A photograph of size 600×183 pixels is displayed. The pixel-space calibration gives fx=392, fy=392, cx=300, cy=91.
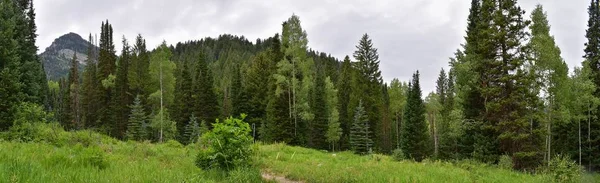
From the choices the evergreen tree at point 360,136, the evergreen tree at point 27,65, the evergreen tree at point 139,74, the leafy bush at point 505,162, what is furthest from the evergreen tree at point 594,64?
the evergreen tree at point 139,74

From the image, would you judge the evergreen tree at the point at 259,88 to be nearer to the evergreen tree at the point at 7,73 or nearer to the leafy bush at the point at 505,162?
the evergreen tree at the point at 7,73

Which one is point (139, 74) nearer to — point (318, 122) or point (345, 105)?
point (318, 122)

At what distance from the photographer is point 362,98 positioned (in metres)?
51.1

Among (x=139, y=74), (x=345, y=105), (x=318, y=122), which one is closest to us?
(x=318, y=122)

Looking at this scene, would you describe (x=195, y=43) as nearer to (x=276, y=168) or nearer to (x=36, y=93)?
(x=36, y=93)

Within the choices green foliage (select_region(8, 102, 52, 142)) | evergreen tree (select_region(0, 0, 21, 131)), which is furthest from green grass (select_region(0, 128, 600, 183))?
evergreen tree (select_region(0, 0, 21, 131))

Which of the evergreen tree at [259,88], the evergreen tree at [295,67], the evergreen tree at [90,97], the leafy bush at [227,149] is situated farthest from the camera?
the evergreen tree at [90,97]

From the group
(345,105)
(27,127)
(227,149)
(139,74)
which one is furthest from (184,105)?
(227,149)

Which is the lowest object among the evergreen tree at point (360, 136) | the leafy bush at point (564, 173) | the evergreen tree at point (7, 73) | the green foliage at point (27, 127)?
the evergreen tree at point (360, 136)

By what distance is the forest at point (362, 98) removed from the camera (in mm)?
22469

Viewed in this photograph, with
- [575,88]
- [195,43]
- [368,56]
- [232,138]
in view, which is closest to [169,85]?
[368,56]

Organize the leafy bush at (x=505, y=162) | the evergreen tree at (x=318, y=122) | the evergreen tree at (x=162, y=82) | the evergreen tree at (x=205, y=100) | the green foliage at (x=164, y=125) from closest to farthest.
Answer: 1. the leafy bush at (x=505, y=162)
2. the green foliage at (x=164, y=125)
3. the evergreen tree at (x=162, y=82)
4. the evergreen tree at (x=318, y=122)
5. the evergreen tree at (x=205, y=100)

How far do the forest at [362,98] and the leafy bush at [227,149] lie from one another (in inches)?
8.1

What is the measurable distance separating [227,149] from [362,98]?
4240cm
